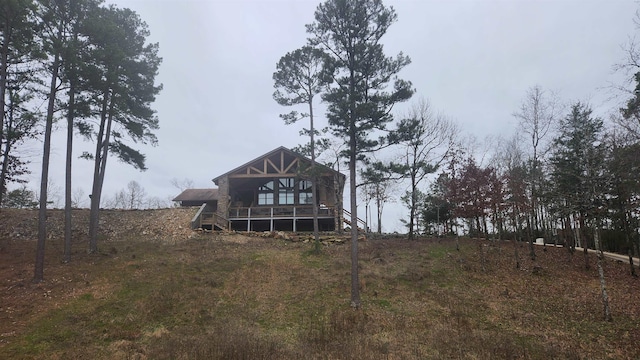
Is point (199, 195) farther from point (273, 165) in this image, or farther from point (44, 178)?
point (44, 178)

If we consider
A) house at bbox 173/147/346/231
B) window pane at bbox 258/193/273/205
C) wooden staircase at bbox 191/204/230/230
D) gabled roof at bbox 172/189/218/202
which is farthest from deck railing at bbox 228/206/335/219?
gabled roof at bbox 172/189/218/202

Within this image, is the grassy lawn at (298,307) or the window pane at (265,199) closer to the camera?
the grassy lawn at (298,307)

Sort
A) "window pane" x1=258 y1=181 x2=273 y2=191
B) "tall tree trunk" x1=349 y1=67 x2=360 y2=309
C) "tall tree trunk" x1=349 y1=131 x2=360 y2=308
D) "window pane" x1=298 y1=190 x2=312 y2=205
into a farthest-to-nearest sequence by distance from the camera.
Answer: "window pane" x1=258 y1=181 x2=273 y2=191, "window pane" x1=298 y1=190 x2=312 y2=205, "tall tree trunk" x1=349 y1=67 x2=360 y2=309, "tall tree trunk" x1=349 y1=131 x2=360 y2=308

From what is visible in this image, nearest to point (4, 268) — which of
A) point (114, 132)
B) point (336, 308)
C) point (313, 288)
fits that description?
point (114, 132)

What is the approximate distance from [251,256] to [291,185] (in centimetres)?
1279

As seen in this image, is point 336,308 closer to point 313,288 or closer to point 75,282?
point 313,288

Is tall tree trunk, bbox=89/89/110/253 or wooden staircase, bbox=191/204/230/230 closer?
tall tree trunk, bbox=89/89/110/253

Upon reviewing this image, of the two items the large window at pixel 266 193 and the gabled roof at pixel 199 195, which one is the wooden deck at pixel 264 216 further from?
the gabled roof at pixel 199 195

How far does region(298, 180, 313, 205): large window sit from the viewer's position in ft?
95.5

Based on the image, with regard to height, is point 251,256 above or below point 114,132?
below

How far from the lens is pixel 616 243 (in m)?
26.0

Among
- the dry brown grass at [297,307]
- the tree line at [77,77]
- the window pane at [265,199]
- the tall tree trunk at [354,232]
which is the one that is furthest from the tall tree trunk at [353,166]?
the window pane at [265,199]

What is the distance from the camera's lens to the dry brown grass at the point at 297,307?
8.71 metres

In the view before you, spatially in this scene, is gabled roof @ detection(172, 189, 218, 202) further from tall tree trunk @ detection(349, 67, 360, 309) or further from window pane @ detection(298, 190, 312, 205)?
tall tree trunk @ detection(349, 67, 360, 309)
